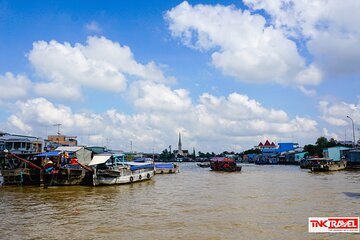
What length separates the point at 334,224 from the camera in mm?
13805

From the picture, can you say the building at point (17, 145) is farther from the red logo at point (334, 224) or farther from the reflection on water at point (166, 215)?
the red logo at point (334, 224)

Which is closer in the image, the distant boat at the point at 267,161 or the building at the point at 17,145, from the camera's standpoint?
the building at the point at 17,145

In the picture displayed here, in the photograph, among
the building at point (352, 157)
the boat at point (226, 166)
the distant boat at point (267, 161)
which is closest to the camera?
the building at point (352, 157)

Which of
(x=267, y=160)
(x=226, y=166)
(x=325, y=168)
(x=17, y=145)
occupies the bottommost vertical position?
(x=325, y=168)

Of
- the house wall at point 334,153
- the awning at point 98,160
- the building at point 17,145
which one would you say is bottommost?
the awning at point 98,160

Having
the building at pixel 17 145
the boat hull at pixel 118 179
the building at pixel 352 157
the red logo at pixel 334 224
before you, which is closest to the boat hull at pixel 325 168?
the building at pixel 352 157

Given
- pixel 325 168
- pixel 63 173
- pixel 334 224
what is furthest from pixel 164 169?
pixel 334 224

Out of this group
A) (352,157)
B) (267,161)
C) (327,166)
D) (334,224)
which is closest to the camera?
(334,224)

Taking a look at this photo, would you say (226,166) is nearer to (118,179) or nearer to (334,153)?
(334,153)

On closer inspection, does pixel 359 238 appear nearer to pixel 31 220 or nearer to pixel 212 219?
pixel 212 219

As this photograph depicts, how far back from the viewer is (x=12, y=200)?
74.0ft

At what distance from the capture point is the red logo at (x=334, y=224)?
13.0 meters

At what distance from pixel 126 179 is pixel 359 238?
82.5 ft

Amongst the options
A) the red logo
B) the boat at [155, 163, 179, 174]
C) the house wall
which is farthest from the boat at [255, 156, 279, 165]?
the red logo
